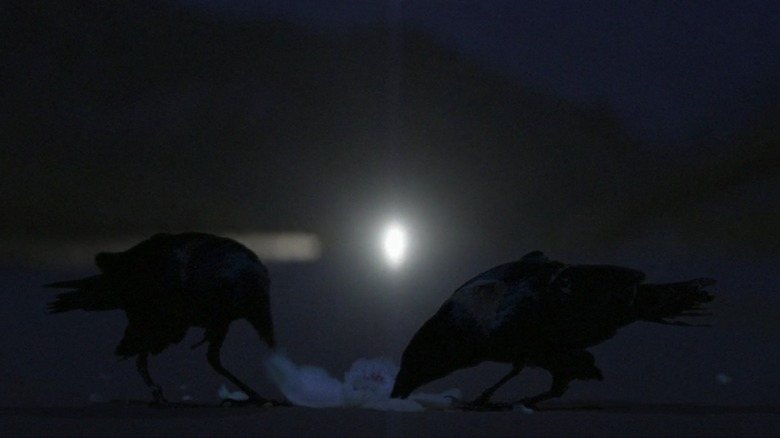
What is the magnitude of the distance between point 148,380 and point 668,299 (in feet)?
4.56

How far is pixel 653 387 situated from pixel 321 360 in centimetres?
91

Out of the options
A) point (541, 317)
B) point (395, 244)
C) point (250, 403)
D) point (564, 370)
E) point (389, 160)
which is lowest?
point (250, 403)

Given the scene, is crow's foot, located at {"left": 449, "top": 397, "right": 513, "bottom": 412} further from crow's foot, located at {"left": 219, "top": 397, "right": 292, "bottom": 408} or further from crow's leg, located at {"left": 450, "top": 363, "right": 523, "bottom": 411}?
crow's foot, located at {"left": 219, "top": 397, "right": 292, "bottom": 408}

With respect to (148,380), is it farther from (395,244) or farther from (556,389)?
(556,389)

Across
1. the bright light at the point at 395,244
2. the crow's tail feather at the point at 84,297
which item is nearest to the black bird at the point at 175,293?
the crow's tail feather at the point at 84,297

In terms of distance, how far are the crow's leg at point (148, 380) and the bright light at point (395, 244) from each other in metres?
0.71

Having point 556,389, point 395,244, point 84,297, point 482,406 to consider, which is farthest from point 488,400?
point 84,297

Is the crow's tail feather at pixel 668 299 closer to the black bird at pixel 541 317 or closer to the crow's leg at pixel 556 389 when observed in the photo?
the black bird at pixel 541 317

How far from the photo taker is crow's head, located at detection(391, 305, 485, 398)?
7.33 ft

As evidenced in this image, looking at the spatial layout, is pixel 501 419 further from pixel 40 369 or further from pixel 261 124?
pixel 40 369

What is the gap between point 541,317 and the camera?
7.07 ft

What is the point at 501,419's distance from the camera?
6.87 ft

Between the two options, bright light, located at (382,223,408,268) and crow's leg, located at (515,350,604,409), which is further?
bright light, located at (382,223,408,268)

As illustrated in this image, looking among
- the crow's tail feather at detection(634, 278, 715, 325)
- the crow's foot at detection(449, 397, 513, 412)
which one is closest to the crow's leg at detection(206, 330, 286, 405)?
the crow's foot at detection(449, 397, 513, 412)
